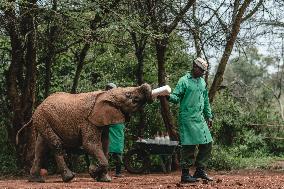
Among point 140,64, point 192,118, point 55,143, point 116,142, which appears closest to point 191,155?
point 192,118

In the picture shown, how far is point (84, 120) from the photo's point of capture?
32.6 feet

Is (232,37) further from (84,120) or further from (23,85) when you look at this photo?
(84,120)

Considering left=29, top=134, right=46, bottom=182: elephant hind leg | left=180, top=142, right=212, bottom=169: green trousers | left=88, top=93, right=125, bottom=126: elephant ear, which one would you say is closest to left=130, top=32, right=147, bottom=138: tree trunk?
left=29, top=134, right=46, bottom=182: elephant hind leg

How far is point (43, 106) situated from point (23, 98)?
10.2 ft

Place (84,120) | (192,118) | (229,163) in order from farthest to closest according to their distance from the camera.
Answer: (229,163) < (84,120) < (192,118)

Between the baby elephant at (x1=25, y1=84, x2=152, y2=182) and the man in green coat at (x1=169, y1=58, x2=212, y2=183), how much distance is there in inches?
21.6

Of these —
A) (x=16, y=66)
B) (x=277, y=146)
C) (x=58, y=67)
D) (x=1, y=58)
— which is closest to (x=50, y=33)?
(x=16, y=66)

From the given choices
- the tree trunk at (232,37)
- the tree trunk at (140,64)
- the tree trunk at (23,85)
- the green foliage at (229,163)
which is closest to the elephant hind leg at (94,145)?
the tree trunk at (23,85)

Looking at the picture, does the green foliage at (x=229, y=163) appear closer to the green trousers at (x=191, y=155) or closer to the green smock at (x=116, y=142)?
the green smock at (x=116, y=142)

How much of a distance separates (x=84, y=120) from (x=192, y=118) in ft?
6.34

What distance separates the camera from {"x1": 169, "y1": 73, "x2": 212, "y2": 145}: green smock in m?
9.06

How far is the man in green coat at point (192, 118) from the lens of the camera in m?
9.07

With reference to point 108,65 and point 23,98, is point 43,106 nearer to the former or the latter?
point 23,98

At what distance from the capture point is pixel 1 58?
15.5 m
